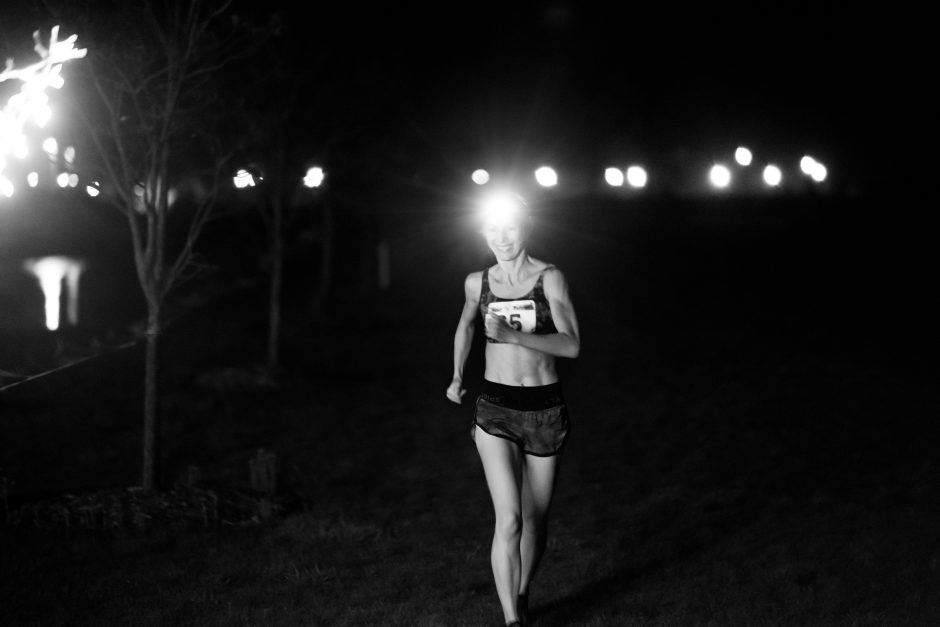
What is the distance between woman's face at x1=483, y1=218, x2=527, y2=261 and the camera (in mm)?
5027

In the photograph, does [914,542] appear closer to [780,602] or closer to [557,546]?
[780,602]

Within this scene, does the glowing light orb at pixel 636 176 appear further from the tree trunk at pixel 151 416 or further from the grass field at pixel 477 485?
the tree trunk at pixel 151 416

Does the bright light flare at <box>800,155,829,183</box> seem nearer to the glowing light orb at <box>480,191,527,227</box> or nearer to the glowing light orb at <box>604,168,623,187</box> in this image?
the glowing light orb at <box>604,168,623,187</box>

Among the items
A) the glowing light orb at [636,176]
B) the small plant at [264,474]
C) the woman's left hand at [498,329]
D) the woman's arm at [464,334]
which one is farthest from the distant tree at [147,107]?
the glowing light orb at [636,176]

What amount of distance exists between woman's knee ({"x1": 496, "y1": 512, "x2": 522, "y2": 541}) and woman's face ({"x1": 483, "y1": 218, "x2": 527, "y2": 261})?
1272mm

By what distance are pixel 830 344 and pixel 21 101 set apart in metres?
14.7

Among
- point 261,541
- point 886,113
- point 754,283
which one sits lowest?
point 261,541

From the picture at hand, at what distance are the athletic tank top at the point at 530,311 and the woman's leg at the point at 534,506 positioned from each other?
0.65m

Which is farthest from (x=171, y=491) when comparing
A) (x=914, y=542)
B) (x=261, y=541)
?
(x=914, y=542)

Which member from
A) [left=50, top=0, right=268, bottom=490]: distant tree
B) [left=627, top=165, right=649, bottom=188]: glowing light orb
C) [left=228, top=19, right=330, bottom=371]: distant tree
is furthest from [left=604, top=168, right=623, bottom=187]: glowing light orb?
[left=50, top=0, right=268, bottom=490]: distant tree

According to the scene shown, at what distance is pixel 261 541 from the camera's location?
269 inches

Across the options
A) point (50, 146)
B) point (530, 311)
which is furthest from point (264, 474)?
point (530, 311)

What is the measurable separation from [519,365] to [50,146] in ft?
14.3

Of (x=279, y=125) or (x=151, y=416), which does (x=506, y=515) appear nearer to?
(x=151, y=416)
